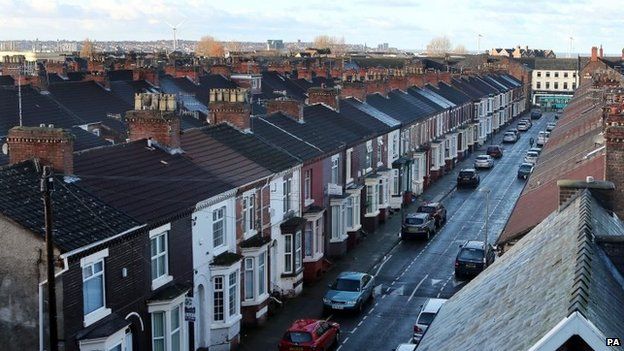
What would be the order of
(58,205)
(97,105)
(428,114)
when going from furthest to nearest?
(428,114)
(97,105)
(58,205)

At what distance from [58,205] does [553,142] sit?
1410 inches

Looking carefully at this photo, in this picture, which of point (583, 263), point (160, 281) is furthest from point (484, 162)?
point (583, 263)

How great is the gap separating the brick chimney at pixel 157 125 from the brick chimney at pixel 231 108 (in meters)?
6.73

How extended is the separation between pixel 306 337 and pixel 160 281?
19.3 feet

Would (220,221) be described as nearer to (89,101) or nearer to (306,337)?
(306,337)

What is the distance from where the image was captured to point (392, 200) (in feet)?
193

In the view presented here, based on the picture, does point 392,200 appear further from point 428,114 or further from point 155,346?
point 155,346

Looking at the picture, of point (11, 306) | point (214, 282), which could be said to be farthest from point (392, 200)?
point (11, 306)

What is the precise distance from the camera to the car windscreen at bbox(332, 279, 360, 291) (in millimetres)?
36356

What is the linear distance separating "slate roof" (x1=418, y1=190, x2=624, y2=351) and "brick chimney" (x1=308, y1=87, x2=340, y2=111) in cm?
3511

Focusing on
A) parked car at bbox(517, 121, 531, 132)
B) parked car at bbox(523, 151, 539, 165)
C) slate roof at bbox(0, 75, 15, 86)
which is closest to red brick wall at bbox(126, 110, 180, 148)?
slate roof at bbox(0, 75, 15, 86)

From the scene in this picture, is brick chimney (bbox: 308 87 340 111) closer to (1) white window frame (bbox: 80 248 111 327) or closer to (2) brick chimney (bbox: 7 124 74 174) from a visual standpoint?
(2) brick chimney (bbox: 7 124 74 174)

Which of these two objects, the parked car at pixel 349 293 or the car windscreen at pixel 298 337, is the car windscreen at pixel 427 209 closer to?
the parked car at pixel 349 293

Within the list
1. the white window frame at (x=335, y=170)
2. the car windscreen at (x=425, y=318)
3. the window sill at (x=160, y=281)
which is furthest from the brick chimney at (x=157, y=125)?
the white window frame at (x=335, y=170)
